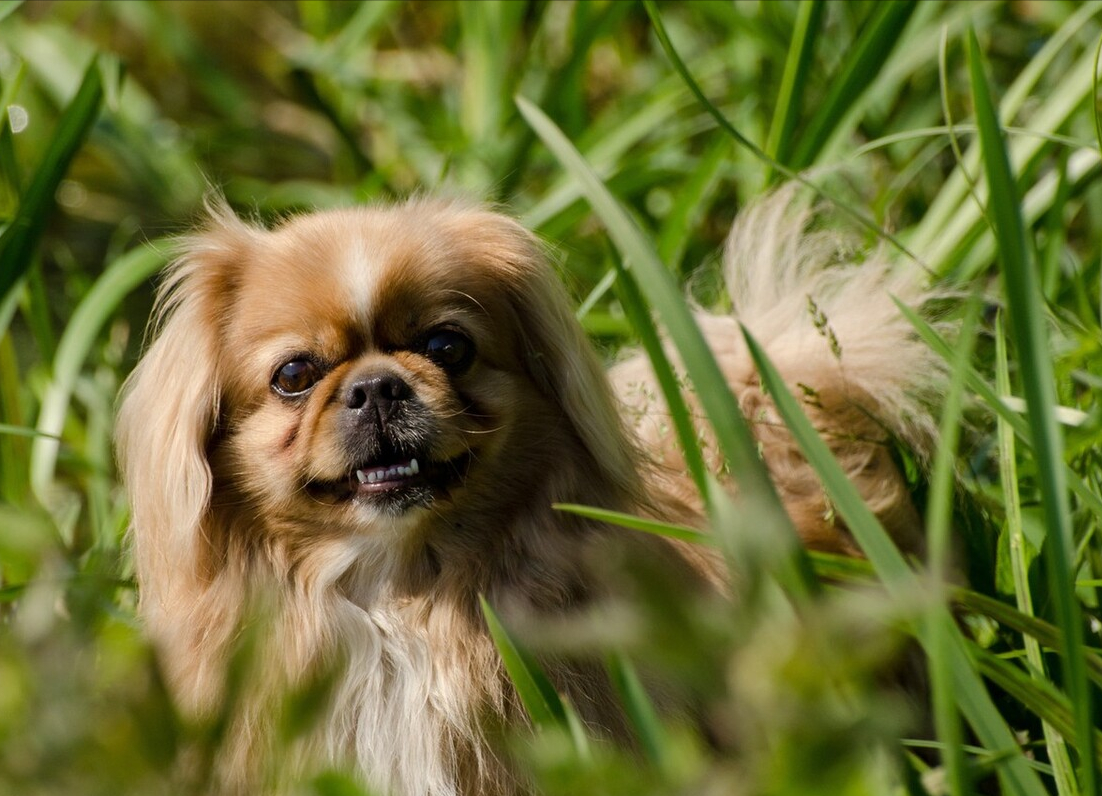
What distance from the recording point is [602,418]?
5.18 feet

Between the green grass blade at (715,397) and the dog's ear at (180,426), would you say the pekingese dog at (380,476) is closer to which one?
the dog's ear at (180,426)

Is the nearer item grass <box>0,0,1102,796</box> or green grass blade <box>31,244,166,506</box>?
grass <box>0,0,1102,796</box>

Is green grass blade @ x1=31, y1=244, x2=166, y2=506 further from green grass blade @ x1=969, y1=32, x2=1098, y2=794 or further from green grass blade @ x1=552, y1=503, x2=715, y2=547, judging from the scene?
green grass blade @ x1=969, y1=32, x2=1098, y2=794

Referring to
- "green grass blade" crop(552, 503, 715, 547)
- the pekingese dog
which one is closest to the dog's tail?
the pekingese dog

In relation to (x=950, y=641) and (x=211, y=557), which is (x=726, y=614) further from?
(x=211, y=557)

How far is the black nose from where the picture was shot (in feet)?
4.70

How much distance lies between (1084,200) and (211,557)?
198cm

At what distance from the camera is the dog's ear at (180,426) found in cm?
152

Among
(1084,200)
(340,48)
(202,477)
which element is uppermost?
(340,48)

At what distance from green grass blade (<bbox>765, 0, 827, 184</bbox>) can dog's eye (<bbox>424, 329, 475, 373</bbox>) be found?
808 millimetres

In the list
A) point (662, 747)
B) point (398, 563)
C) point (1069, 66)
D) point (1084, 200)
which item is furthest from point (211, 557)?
point (1069, 66)

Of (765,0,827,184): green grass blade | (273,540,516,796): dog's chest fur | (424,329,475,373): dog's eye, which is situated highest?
(765,0,827,184): green grass blade

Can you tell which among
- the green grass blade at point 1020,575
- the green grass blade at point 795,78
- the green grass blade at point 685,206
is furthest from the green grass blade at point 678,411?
the green grass blade at point 685,206

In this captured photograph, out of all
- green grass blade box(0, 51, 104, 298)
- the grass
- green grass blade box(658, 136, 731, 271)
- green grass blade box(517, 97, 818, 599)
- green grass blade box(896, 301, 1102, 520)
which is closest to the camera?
the grass
